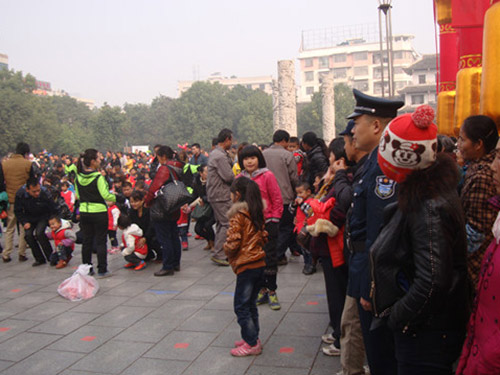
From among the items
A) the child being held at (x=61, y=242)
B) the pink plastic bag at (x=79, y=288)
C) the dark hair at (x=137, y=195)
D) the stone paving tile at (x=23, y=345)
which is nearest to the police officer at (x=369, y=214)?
the stone paving tile at (x=23, y=345)

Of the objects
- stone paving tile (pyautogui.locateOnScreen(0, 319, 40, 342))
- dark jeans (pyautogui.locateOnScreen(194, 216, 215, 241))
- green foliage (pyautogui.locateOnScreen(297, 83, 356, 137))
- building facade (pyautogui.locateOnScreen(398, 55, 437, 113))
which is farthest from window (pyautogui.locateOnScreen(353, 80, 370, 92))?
stone paving tile (pyautogui.locateOnScreen(0, 319, 40, 342))

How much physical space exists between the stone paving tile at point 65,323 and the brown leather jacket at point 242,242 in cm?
201

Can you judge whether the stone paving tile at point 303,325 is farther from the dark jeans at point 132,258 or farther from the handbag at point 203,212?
the handbag at point 203,212

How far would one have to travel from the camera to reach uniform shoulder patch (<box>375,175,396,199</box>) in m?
2.46

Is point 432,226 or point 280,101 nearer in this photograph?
point 432,226

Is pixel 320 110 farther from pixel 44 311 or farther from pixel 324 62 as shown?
pixel 44 311

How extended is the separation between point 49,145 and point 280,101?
103 feet

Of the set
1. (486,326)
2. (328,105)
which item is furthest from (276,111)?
(486,326)

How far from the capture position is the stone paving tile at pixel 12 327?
4.81 meters

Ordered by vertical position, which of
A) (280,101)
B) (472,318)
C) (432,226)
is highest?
(280,101)

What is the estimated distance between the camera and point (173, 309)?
535cm

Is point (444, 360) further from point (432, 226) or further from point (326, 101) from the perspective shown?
point (326, 101)

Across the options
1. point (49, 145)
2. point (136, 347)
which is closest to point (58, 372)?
point (136, 347)

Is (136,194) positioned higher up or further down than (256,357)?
higher up
